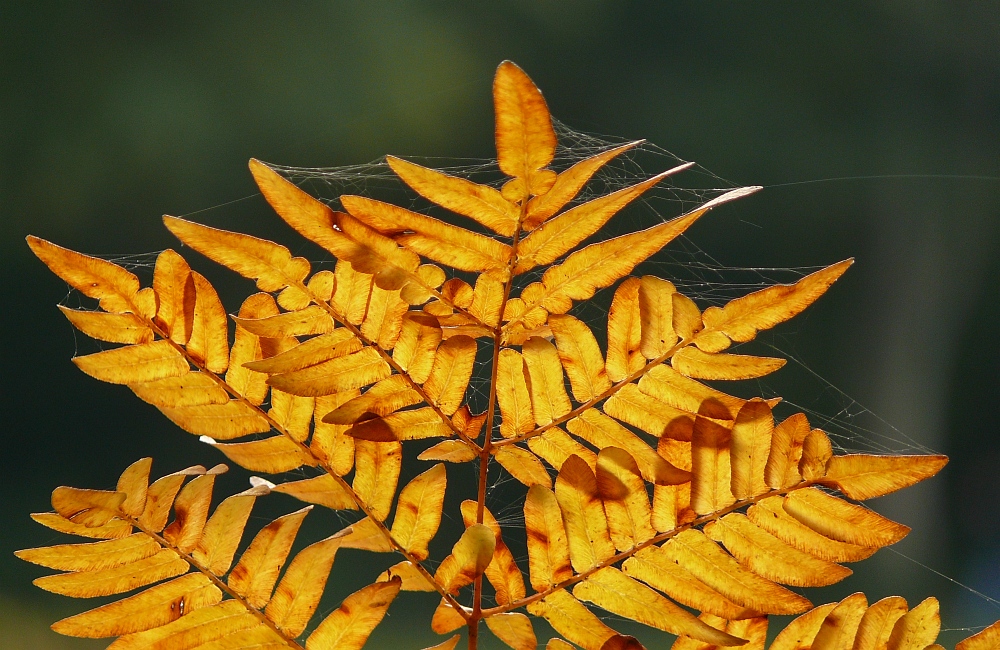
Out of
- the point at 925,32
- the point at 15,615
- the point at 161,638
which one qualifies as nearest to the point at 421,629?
the point at 15,615

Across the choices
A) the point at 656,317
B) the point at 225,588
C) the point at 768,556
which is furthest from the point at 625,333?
the point at 225,588

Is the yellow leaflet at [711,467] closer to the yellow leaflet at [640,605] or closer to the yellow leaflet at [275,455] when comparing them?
the yellow leaflet at [640,605]

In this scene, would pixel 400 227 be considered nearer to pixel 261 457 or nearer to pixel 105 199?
pixel 261 457

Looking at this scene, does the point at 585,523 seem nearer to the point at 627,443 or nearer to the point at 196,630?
the point at 627,443

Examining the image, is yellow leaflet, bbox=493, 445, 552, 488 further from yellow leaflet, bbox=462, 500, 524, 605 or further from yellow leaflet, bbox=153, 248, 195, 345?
yellow leaflet, bbox=153, 248, 195, 345

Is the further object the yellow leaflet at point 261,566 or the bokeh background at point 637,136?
the bokeh background at point 637,136

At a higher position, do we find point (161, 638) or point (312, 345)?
point (312, 345)

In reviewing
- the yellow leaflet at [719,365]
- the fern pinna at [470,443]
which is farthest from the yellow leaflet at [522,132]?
the yellow leaflet at [719,365]
